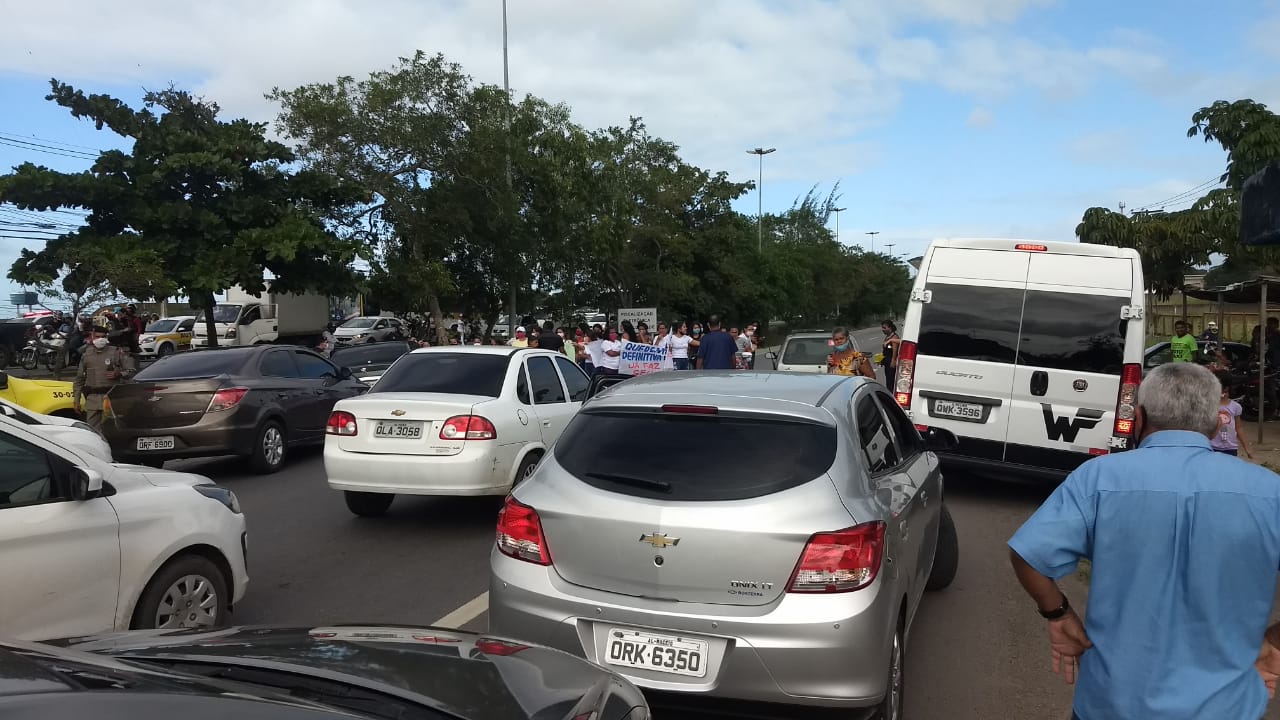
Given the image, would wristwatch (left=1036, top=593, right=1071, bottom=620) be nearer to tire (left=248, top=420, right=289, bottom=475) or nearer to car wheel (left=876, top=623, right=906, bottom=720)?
car wheel (left=876, top=623, right=906, bottom=720)

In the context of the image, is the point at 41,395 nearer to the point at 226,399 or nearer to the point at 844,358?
the point at 226,399

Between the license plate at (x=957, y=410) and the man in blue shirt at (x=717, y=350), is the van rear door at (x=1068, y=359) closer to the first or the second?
the license plate at (x=957, y=410)

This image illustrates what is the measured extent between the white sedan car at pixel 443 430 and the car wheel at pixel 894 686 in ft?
14.2

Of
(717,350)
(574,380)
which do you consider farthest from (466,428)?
(717,350)

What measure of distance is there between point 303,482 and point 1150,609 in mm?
9634

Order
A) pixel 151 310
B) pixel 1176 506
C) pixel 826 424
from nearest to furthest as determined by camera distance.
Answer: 1. pixel 1176 506
2. pixel 826 424
3. pixel 151 310

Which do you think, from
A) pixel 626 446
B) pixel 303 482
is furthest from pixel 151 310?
pixel 626 446

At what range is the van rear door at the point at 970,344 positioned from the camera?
909 centimetres

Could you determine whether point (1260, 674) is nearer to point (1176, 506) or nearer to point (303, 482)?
point (1176, 506)

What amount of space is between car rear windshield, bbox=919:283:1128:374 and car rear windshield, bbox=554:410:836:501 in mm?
5739

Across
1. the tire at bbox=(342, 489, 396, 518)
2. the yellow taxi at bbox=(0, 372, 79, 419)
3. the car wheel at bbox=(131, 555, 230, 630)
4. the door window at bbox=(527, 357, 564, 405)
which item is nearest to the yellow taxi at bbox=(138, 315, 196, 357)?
the yellow taxi at bbox=(0, 372, 79, 419)

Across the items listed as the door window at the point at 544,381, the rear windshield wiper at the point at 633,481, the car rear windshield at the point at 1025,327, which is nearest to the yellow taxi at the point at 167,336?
the door window at the point at 544,381

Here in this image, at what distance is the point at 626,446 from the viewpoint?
415 centimetres

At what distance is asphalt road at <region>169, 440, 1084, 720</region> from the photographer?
4840 millimetres
